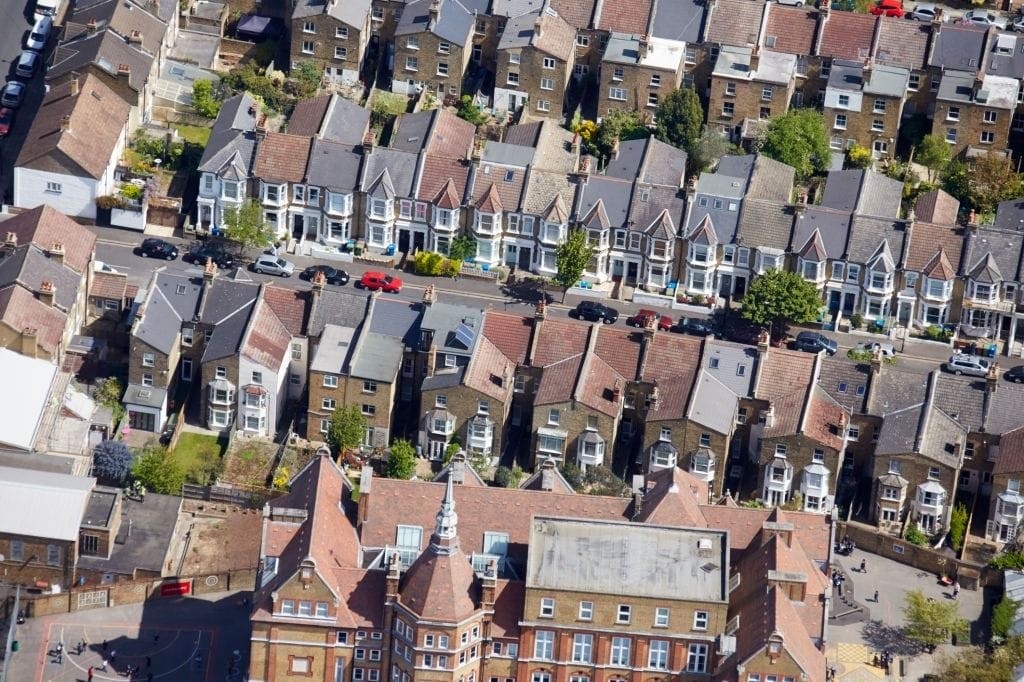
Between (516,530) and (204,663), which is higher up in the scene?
(516,530)

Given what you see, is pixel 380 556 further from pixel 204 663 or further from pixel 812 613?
pixel 812 613

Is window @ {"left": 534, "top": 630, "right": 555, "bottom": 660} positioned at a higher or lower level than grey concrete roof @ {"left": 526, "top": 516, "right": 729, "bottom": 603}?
lower

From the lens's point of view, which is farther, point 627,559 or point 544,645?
point 544,645

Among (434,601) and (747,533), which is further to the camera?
(747,533)

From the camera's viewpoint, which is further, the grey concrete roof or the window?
the window

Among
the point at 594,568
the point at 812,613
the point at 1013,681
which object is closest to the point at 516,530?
the point at 594,568
